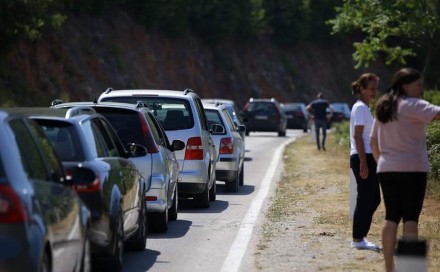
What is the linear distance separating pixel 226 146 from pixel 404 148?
11037 mm

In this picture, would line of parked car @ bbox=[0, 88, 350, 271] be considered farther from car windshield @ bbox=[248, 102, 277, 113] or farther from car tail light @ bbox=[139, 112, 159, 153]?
car windshield @ bbox=[248, 102, 277, 113]

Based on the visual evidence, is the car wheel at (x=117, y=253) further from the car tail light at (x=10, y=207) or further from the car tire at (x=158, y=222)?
the car tire at (x=158, y=222)

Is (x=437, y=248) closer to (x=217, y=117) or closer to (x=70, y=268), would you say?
(x=70, y=268)

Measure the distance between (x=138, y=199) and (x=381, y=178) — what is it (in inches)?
110

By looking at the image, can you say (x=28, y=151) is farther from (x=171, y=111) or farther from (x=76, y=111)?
(x=171, y=111)

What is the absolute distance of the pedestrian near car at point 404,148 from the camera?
32.7 feet

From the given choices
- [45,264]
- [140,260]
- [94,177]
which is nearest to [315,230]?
[140,260]

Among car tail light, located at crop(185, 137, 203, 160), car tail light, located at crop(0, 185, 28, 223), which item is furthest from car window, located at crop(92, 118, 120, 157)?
car tail light, located at crop(185, 137, 203, 160)

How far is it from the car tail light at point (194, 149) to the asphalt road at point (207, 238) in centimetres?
77

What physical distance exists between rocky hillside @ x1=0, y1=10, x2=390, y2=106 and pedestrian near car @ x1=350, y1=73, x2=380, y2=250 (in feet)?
44.6

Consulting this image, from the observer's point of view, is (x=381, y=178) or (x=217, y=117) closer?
(x=381, y=178)

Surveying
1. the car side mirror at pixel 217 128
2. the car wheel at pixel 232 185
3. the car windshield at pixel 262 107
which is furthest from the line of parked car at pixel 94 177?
the car windshield at pixel 262 107

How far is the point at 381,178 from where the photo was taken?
10.1 meters

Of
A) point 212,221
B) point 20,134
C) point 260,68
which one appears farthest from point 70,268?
point 260,68
